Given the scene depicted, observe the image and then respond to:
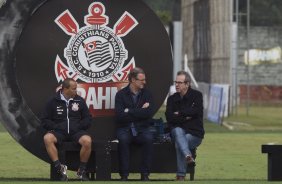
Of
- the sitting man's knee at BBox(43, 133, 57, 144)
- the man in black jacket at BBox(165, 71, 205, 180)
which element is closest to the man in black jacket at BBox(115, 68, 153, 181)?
the man in black jacket at BBox(165, 71, 205, 180)

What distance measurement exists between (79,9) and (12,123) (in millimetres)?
1899

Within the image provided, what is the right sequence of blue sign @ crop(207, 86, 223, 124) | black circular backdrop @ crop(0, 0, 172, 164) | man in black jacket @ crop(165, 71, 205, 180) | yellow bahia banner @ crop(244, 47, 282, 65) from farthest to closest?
yellow bahia banner @ crop(244, 47, 282, 65), blue sign @ crop(207, 86, 223, 124), black circular backdrop @ crop(0, 0, 172, 164), man in black jacket @ crop(165, 71, 205, 180)

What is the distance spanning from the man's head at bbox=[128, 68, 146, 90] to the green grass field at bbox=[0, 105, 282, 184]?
1328mm

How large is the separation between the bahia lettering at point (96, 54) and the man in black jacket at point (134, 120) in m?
0.74

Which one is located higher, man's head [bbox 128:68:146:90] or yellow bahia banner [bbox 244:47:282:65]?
man's head [bbox 128:68:146:90]

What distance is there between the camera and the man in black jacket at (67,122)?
15773 mm

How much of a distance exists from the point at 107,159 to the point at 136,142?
0.51 metres

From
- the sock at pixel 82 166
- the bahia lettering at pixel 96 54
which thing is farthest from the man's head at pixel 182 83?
the sock at pixel 82 166

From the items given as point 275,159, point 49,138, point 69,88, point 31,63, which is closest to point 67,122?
point 49,138

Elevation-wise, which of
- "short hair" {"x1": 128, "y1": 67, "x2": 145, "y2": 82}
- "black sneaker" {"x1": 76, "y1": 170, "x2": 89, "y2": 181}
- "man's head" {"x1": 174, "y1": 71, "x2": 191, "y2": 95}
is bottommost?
"black sneaker" {"x1": 76, "y1": 170, "x2": 89, "y2": 181}

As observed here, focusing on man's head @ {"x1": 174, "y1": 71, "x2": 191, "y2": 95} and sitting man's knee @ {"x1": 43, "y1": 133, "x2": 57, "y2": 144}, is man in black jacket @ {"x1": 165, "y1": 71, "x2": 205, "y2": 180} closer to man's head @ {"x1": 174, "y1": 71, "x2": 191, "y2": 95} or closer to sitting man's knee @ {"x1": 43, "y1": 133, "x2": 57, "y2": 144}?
man's head @ {"x1": 174, "y1": 71, "x2": 191, "y2": 95}

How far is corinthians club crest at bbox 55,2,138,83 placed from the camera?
16.9 m

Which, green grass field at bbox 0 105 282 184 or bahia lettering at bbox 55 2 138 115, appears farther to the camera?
green grass field at bbox 0 105 282 184

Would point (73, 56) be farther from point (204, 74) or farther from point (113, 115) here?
point (204, 74)
